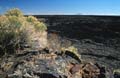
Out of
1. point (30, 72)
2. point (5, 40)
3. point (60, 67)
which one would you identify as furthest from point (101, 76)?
point (5, 40)

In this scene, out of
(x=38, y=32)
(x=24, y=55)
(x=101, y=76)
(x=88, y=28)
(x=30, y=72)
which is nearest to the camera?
(x=30, y=72)

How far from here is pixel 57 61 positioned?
407 inches

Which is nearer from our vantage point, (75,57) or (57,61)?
(57,61)

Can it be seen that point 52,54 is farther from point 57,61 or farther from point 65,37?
point 65,37

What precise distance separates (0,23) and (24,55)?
428 cm

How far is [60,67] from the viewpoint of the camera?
9.90 metres

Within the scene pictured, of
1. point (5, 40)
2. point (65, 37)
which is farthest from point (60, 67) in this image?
point (65, 37)

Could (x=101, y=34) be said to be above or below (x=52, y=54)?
below

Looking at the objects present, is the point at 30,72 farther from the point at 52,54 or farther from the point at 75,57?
the point at 75,57

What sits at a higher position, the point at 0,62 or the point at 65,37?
the point at 0,62

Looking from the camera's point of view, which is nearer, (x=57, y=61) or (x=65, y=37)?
(x=57, y=61)

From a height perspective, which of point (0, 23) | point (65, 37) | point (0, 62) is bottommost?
point (65, 37)

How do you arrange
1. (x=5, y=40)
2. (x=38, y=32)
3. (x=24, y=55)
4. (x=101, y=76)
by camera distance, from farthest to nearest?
(x=38, y=32) < (x=5, y=40) < (x=24, y=55) < (x=101, y=76)

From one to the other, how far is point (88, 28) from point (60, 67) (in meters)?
22.4
